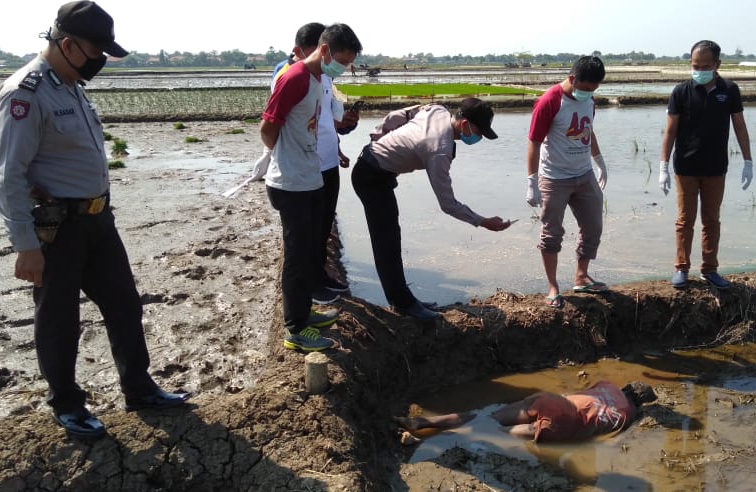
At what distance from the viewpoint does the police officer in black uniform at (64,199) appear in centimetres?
263

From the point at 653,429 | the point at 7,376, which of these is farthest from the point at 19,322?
the point at 653,429

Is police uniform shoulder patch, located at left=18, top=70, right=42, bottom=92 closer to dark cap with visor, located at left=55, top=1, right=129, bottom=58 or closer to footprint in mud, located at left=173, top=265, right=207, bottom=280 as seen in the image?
dark cap with visor, located at left=55, top=1, right=129, bottom=58

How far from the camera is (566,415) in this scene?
12.8ft

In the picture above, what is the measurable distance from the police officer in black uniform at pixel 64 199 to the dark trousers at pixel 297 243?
886mm

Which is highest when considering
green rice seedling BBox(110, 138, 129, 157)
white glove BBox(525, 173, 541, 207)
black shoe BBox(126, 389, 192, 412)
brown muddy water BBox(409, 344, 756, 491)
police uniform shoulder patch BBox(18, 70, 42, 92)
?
police uniform shoulder patch BBox(18, 70, 42, 92)

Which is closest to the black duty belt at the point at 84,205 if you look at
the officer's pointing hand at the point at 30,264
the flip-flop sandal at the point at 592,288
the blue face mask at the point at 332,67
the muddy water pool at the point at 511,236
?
the officer's pointing hand at the point at 30,264

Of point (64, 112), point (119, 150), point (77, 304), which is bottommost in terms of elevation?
point (119, 150)

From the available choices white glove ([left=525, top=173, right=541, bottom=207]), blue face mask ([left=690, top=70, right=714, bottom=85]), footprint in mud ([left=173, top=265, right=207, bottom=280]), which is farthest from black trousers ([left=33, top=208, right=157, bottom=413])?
blue face mask ([left=690, top=70, right=714, bottom=85])

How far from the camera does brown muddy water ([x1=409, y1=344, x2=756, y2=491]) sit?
3584 millimetres

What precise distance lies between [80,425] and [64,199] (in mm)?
1035

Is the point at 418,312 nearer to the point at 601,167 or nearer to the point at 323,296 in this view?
the point at 323,296

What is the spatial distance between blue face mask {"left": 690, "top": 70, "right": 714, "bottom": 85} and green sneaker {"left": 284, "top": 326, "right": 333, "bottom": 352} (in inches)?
132

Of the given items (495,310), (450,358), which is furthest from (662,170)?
(450,358)

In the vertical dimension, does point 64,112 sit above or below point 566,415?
above
